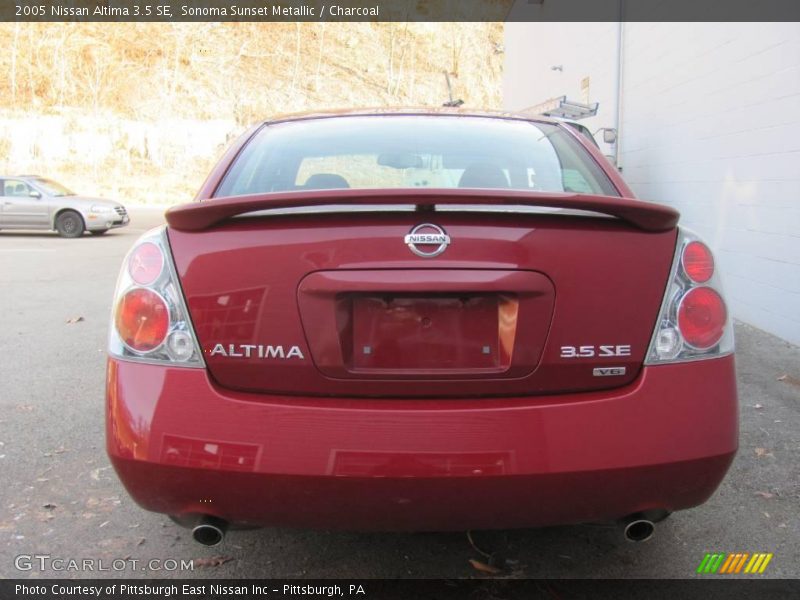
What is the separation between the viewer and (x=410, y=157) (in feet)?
9.14

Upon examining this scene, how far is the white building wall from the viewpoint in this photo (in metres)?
5.81

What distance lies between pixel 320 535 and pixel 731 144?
5895 mm

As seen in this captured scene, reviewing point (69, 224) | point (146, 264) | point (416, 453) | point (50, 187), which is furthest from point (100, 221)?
point (416, 453)

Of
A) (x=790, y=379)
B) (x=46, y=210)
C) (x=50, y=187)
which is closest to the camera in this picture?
(x=790, y=379)

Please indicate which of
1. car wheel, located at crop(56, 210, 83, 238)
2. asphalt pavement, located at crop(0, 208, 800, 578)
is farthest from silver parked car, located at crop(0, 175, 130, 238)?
asphalt pavement, located at crop(0, 208, 800, 578)

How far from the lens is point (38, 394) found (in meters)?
4.51

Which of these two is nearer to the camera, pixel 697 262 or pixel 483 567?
pixel 697 262

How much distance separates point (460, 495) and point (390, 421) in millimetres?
275

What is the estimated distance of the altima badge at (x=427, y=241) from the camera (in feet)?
6.19

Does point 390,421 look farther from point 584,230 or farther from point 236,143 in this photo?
point 236,143

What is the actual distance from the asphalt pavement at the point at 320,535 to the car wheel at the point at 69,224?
13.4m

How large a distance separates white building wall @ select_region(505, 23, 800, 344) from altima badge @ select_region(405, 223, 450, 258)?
4.89 metres

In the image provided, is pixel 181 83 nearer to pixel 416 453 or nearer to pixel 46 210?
pixel 46 210

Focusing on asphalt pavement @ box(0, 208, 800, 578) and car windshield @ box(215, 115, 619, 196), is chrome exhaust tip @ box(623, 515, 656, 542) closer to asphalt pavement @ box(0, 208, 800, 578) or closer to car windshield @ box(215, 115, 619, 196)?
asphalt pavement @ box(0, 208, 800, 578)
